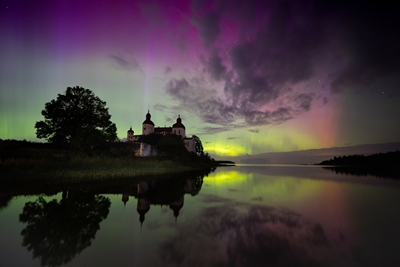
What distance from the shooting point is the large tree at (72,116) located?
3294cm

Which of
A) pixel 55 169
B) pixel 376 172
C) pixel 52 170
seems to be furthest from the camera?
pixel 376 172

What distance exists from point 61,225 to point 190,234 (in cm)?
452

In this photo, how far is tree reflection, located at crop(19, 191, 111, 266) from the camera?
498 cm

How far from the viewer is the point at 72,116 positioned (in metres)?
33.4

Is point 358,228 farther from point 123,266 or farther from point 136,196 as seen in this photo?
point 136,196

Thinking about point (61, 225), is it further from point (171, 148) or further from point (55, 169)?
point (171, 148)

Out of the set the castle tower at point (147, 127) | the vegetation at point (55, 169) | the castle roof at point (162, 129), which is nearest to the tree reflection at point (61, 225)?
the vegetation at point (55, 169)

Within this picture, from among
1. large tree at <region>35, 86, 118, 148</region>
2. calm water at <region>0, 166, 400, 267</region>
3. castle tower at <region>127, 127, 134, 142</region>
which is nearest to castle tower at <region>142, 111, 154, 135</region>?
castle tower at <region>127, 127, 134, 142</region>

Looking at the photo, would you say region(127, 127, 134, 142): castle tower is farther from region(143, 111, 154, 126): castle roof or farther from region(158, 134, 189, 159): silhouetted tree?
region(158, 134, 189, 159): silhouetted tree

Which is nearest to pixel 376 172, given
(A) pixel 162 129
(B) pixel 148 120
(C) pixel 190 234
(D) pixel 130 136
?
(C) pixel 190 234

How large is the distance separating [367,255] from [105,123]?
3733 centimetres

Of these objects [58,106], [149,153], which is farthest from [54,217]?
[149,153]

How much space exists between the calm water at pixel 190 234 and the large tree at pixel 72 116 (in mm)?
25118

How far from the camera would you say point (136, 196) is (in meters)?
12.6
